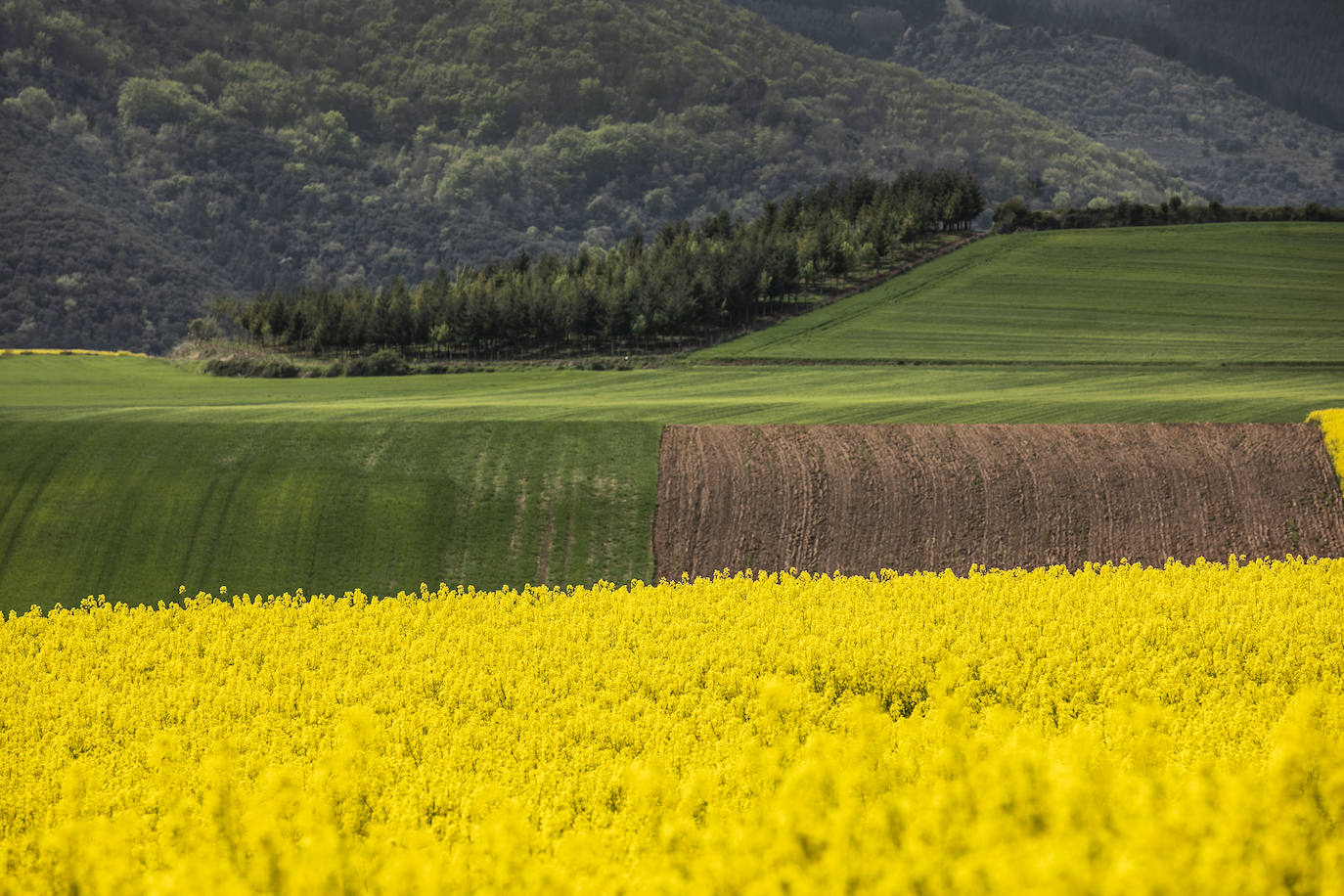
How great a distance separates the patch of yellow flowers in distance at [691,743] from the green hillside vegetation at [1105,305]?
2406 inches

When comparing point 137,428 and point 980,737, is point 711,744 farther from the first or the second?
point 137,428

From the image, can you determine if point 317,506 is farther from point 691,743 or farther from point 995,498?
point 691,743

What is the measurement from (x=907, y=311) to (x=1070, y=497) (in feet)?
188

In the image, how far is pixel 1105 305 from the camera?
90.9 metres

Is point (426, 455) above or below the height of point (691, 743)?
below

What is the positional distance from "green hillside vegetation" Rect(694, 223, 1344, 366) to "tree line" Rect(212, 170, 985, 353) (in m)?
4.81

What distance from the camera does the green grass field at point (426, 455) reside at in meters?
36.3

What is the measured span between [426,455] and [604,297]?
4604cm

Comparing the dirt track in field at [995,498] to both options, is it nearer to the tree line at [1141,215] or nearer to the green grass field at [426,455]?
the green grass field at [426,455]

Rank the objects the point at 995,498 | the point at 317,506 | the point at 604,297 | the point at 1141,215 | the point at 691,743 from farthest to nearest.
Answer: the point at 1141,215 → the point at 604,297 → the point at 317,506 → the point at 995,498 → the point at 691,743

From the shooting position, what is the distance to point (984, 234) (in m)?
118

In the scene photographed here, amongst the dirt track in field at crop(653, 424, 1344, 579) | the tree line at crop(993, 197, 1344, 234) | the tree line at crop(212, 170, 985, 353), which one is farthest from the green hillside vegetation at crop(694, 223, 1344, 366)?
the dirt track in field at crop(653, 424, 1344, 579)

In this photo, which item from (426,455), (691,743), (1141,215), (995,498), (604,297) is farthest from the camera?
(1141,215)

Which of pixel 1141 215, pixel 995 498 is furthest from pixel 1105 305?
pixel 995 498
